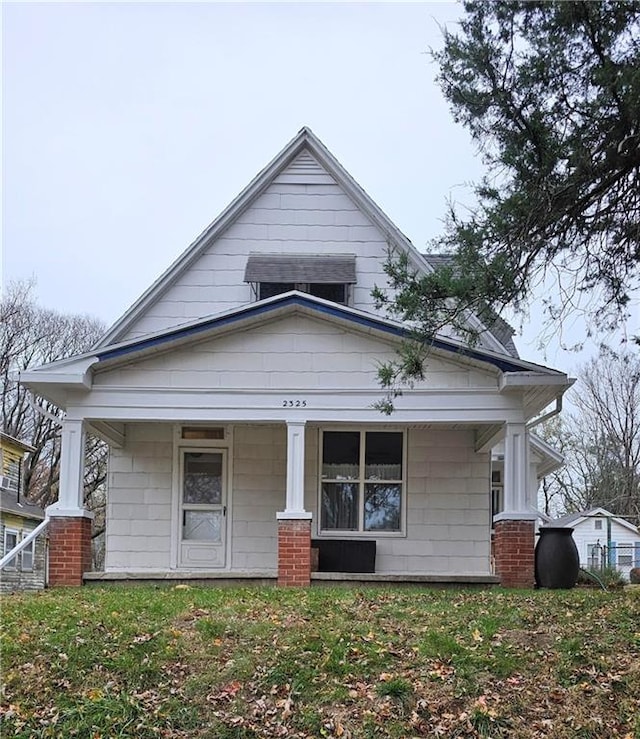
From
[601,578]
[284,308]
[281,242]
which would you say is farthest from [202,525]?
[601,578]

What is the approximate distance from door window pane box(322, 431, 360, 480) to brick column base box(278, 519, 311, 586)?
2401mm

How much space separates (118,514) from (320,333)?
4.43 meters

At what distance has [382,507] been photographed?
14398 millimetres

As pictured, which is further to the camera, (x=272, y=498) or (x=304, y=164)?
(x=304, y=164)

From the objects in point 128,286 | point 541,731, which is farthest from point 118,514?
point 128,286

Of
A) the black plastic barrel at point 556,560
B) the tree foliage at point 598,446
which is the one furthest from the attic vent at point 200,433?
the tree foliage at point 598,446

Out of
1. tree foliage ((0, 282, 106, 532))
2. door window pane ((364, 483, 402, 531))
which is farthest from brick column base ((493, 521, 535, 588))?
tree foliage ((0, 282, 106, 532))

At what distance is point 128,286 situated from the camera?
49.6 metres

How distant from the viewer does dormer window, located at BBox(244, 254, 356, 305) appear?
14.7 metres

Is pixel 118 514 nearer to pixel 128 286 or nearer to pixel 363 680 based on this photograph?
pixel 363 680

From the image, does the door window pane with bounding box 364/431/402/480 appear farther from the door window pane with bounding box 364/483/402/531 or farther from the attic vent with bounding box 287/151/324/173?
the attic vent with bounding box 287/151/324/173

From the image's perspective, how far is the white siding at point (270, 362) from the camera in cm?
1256

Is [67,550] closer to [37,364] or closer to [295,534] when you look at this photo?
[295,534]

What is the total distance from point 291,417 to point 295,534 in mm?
1503
